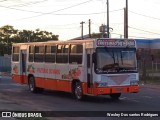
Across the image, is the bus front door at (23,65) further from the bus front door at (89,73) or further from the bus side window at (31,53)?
the bus front door at (89,73)

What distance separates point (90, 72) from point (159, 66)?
52.7 meters

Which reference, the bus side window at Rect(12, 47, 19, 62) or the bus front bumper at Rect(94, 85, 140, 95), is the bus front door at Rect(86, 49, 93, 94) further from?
the bus side window at Rect(12, 47, 19, 62)

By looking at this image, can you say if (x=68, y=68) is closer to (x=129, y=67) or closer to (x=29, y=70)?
(x=129, y=67)

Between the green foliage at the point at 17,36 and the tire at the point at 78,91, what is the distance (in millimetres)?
103942

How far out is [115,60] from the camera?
2092 centimetres

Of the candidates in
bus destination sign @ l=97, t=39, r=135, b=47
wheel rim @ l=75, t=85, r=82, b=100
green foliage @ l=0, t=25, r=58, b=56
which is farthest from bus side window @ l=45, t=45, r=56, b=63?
green foliage @ l=0, t=25, r=58, b=56

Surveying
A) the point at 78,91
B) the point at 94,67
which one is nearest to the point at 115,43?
the point at 94,67

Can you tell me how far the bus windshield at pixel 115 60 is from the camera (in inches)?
813

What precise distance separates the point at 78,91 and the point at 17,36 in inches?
4332

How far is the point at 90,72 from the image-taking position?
20.9 metres

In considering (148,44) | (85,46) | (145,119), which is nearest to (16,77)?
(85,46)

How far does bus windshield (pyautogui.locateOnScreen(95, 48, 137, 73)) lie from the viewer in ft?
67.7

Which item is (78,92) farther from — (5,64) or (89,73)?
(5,64)

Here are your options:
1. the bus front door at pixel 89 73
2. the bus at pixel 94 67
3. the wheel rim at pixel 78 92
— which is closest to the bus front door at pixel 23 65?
the bus at pixel 94 67
